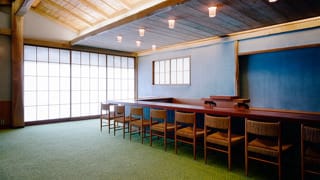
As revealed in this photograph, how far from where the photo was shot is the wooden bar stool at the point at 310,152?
217 cm

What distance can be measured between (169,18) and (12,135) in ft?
14.7

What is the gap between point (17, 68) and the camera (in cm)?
561

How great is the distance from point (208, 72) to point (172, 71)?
158cm

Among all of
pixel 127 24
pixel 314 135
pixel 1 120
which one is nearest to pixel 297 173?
pixel 314 135

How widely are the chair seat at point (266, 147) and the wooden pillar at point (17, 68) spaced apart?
5.89 m

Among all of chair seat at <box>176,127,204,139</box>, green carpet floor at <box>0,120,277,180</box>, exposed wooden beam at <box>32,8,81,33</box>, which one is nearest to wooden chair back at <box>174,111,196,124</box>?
chair seat at <box>176,127,204,139</box>

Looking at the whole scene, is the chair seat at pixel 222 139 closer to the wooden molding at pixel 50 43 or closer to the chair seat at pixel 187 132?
the chair seat at pixel 187 132

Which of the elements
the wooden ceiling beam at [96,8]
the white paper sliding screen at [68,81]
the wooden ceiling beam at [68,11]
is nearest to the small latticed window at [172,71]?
the white paper sliding screen at [68,81]

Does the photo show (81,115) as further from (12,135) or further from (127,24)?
(127,24)

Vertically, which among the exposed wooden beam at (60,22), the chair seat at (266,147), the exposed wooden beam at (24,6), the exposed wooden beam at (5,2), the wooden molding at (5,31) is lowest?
the chair seat at (266,147)

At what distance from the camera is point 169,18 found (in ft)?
13.1

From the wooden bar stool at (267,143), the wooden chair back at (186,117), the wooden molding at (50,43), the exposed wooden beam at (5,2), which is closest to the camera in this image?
the wooden bar stool at (267,143)

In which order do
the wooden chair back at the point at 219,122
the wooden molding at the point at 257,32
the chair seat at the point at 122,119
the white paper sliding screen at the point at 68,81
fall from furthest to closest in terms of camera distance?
the white paper sliding screen at the point at 68,81 < the chair seat at the point at 122,119 < the wooden molding at the point at 257,32 < the wooden chair back at the point at 219,122

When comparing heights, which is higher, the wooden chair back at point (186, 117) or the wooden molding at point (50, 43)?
the wooden molding at point (50, 43)
